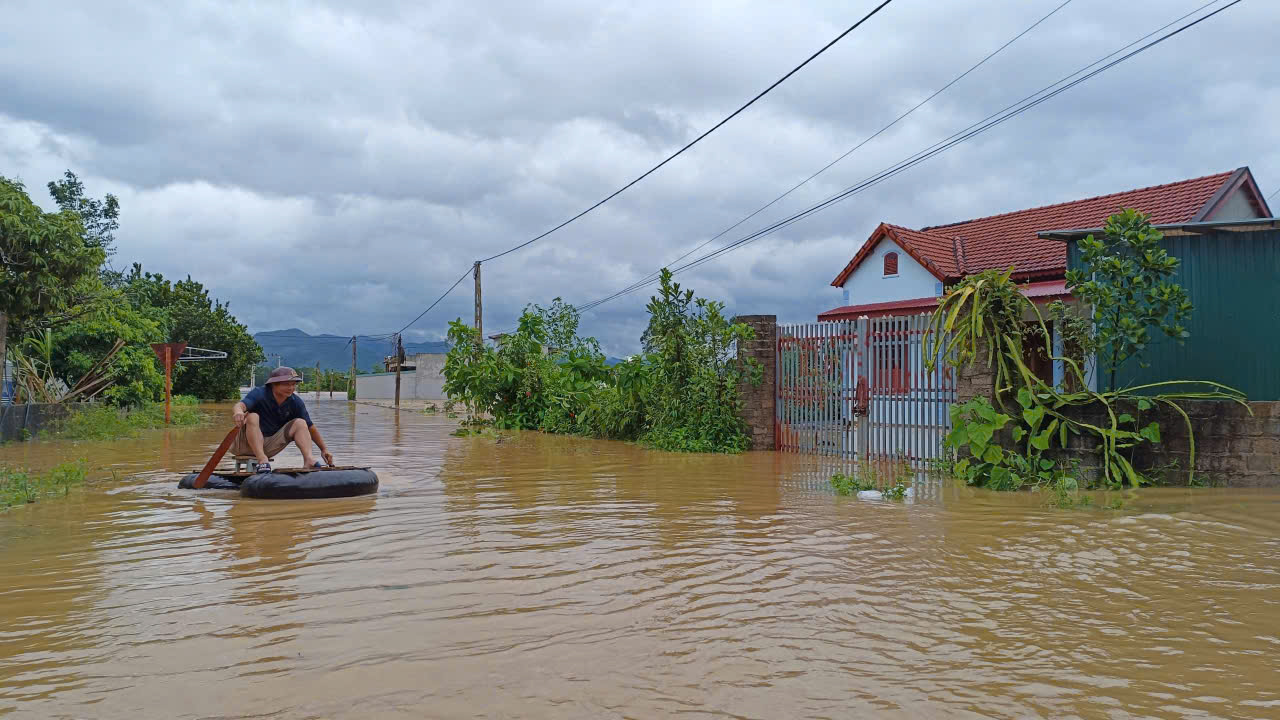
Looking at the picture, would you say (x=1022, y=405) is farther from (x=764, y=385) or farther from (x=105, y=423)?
(x=105, y=423)

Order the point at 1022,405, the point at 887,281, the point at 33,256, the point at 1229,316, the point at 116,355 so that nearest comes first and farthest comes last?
the point at 1022,405 → the point at 1229,316 → the point at 33,256 → the point at 116,355 → the point at 887,281

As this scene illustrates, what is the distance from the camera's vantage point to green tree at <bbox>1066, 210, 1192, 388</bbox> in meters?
9.70

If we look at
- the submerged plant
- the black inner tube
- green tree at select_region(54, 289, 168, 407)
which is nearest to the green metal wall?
the submerged plant

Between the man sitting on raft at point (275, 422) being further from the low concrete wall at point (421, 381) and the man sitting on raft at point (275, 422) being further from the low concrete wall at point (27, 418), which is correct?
the low concrete wall at point (421, 381)

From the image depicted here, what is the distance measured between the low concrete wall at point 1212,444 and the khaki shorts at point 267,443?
898 centimetres

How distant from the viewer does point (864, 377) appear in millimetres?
12727

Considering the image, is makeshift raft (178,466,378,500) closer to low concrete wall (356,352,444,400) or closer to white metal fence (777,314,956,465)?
white metal fence (777,314,956,465)

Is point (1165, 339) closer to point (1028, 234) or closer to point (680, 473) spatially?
point (680, 473)

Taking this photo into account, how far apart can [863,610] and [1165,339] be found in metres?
8.19

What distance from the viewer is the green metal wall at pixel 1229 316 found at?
33.0ft

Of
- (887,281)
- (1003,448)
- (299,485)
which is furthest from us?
(887,281)

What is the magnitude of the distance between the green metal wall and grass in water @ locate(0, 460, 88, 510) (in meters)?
12.6

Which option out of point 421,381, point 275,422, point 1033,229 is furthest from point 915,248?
point 421,381

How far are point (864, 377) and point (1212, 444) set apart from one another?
14.7 ft
